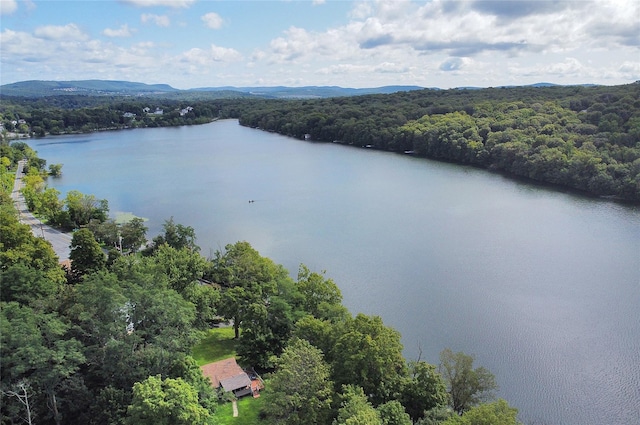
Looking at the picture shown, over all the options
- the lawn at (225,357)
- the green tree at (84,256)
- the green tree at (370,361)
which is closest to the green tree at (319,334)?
the green tree at (370,361)

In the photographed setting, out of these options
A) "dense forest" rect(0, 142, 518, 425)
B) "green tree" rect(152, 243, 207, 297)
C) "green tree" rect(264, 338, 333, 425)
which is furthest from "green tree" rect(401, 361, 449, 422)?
"green tree" rect(152, 243, 207, 297)

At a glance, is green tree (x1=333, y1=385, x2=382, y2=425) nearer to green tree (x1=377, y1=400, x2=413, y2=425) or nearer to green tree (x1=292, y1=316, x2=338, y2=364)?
green tree (x1=377, y1=400, x2=413, y2=425)

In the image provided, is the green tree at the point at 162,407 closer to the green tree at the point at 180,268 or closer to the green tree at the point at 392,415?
the green tree at the point at 392,415

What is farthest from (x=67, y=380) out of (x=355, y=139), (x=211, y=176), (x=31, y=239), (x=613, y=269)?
(x=355, y=139)

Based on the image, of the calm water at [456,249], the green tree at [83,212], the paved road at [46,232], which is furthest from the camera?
the green tree at [83,212]

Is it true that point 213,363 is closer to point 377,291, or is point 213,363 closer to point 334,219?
point 377,291
